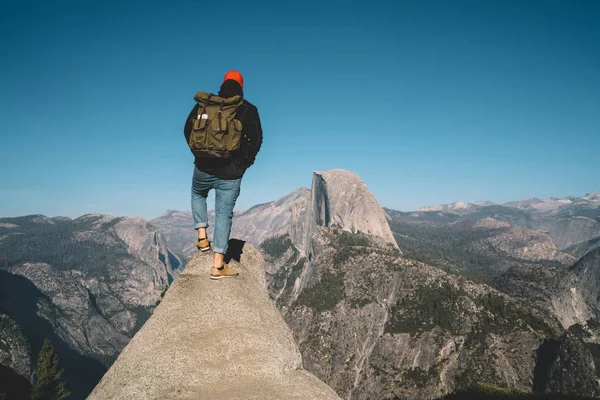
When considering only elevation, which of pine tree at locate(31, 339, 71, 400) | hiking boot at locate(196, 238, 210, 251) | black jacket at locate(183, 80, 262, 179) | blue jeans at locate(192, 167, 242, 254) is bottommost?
pine tree at locate(31, 339, 71, 400)

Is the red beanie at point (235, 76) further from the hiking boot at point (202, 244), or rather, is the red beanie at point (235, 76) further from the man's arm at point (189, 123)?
the hiking boot at point (202, 244)

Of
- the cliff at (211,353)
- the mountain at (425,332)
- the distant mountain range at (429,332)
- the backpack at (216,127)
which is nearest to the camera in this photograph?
the cliff at (211,353)

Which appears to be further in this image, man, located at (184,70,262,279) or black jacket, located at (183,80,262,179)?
black jacket, located at (183,80,262,179)

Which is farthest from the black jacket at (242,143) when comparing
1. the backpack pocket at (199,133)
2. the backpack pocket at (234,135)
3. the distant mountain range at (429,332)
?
the distant mountain range at (429,332)

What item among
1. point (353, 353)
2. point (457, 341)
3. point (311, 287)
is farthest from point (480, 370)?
point (311, 287)

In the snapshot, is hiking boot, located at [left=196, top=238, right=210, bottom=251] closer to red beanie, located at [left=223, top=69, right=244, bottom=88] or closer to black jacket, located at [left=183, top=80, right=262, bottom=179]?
black jacket, located at [left=183, top=80, right=262, bottom=179]

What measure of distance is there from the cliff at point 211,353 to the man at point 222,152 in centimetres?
78

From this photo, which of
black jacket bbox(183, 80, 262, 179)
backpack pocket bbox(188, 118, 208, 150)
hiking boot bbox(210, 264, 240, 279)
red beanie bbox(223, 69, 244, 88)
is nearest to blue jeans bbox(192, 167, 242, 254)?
black jacket bbox(183, 80, 262, 179)

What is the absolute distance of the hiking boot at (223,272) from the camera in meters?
7.64

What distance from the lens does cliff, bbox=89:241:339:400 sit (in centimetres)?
520

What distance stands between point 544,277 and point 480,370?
100888 millimetres

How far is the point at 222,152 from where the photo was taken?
6648mm

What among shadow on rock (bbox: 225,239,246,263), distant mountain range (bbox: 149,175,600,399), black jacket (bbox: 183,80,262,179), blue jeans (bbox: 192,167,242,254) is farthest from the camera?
distant mountain range (bbox: 149,175,600,399)

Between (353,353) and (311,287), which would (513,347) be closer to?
(353,353)
